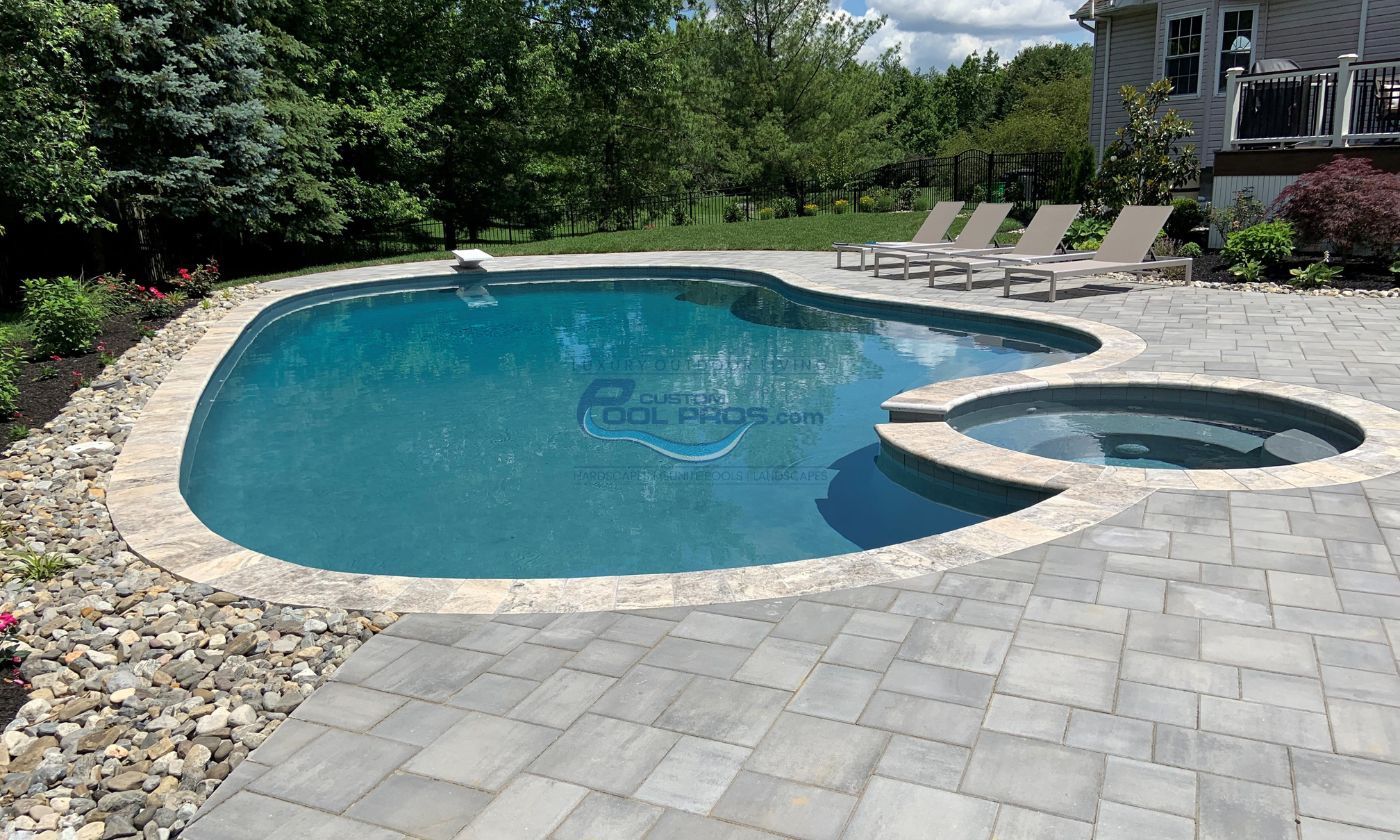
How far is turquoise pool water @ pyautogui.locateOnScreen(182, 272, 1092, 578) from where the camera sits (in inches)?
221

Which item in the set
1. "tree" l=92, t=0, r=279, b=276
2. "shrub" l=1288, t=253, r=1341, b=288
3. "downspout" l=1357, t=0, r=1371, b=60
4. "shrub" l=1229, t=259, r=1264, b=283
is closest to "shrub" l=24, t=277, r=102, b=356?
"tree" l=92, t=0, r=279, b=276

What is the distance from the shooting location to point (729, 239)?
2020 cm

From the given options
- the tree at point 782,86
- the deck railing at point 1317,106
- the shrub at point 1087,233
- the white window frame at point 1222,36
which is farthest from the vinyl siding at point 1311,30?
the tree at point 782,86

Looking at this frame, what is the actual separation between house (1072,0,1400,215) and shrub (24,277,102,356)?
577 inches

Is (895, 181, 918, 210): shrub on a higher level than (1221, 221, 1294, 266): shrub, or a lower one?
higher

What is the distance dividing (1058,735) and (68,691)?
342 centimetres

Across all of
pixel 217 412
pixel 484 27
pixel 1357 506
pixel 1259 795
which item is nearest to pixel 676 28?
pixel 484 27

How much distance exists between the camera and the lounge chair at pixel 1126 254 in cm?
1160

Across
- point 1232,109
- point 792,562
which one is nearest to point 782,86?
point 1232,109

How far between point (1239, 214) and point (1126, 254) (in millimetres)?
2536

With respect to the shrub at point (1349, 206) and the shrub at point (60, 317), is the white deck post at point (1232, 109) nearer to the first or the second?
the shrub at point (1349, 206)

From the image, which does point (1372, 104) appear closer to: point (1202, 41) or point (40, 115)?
point (1202, 41)

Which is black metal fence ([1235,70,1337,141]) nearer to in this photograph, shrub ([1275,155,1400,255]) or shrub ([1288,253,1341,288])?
shrub ([1275,155,1400,255])

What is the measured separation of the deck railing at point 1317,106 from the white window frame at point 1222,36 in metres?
3.33
